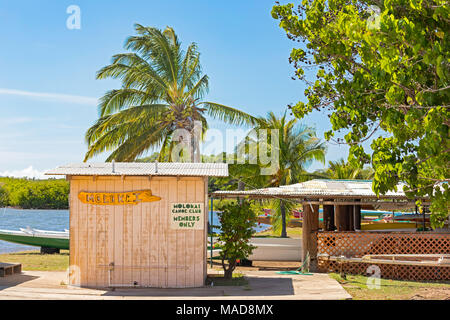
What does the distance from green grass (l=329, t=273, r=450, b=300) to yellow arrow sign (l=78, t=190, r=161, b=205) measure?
512 centimetres

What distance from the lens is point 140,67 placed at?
2200cm

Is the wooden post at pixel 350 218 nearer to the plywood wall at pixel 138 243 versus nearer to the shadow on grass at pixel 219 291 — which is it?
the shadow on grass at pixel 219 291

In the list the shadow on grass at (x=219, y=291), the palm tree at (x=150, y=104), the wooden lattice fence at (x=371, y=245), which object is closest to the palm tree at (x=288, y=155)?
the palm tree at (x=150, y=104)

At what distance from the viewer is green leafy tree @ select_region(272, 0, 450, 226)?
6637mm

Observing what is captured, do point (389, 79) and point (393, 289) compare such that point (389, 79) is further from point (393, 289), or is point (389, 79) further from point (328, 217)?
point (328, 217)

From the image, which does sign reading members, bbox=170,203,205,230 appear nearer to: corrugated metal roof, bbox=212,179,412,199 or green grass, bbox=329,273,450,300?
corrugated metal roof, bbox=212,179,412,199

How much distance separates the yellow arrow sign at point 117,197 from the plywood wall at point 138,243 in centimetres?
10

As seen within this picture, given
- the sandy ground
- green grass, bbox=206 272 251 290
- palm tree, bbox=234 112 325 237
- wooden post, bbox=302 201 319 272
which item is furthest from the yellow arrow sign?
palm tree, bbox=234 112 325 237

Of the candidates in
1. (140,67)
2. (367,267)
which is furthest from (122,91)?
(367,267)

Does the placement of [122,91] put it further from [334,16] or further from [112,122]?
[334,16]

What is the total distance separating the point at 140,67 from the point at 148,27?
6.08 feet

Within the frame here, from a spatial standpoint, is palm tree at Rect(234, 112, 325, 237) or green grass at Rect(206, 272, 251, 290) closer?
green grass at Rect(206, 272, 251, 290)

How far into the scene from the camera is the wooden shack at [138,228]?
1230cm

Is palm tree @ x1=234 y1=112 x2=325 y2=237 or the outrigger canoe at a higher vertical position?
palm tree @ x1=234 y1=112 x2=325 y2=237
